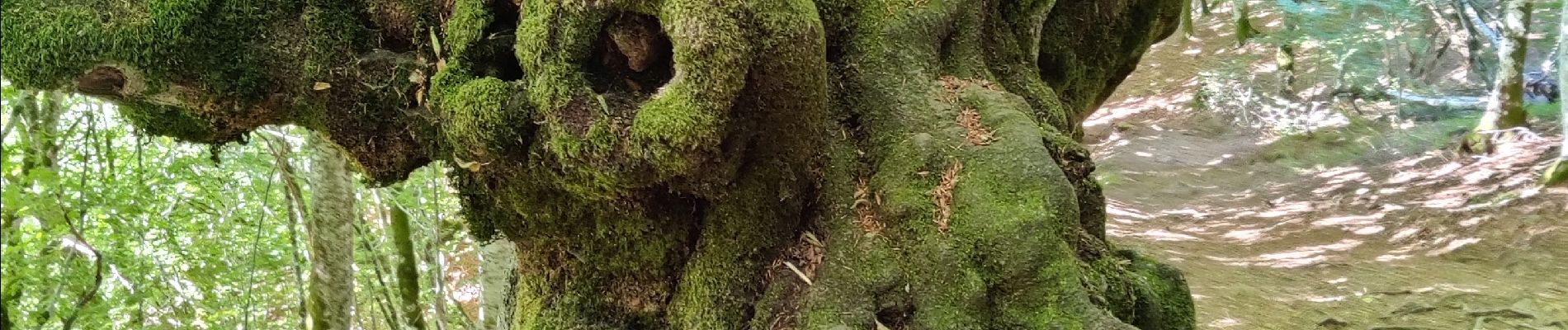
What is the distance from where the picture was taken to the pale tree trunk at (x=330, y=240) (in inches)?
228

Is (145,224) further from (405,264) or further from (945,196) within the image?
(945,196)

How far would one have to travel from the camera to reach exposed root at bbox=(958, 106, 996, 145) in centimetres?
253

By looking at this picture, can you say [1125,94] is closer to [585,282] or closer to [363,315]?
[363,315]

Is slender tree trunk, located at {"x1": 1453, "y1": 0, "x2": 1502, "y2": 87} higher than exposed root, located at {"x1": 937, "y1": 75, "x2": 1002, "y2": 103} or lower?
lower

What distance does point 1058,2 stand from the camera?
3.59m

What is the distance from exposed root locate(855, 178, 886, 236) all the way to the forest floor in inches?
221

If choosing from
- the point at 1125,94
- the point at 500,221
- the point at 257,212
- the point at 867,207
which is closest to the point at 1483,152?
the point at 1125,94

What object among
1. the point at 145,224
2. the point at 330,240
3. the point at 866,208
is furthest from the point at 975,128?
the point at 145,224

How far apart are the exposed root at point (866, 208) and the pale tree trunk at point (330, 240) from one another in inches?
172

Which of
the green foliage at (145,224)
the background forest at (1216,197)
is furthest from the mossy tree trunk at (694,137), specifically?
the green foliage at (145,224)

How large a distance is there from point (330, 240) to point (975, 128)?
4889 mm

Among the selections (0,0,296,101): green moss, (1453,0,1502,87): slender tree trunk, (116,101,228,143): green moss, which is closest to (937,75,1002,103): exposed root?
(0,0,296,101): green moss

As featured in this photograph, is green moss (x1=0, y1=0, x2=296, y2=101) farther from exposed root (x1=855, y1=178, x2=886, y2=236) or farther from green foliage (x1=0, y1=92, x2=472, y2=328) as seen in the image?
green foliage (x1=0, y1=92, x2=472, y2=328)

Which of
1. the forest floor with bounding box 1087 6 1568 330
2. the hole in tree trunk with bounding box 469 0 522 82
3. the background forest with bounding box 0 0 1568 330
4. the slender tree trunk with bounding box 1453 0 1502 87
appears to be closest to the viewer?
the hole in tree trunk with bounding box 469 0 522 82
